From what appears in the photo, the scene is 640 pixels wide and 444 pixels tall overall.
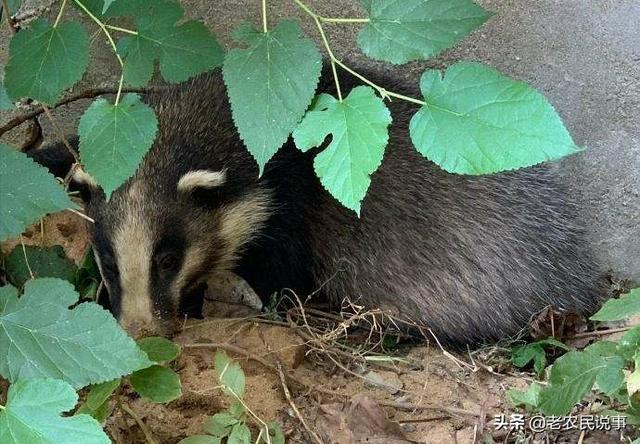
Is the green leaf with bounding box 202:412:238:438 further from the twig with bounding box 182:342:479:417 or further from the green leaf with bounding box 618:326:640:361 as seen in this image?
the green leaf with bounding box 618:326:640:361

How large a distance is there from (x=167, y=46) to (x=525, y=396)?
1455mm

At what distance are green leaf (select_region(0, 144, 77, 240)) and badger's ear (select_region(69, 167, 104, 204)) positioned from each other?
94 centimetres

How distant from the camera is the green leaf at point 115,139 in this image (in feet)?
6.57

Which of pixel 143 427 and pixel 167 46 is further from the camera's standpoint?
pixel 143 427

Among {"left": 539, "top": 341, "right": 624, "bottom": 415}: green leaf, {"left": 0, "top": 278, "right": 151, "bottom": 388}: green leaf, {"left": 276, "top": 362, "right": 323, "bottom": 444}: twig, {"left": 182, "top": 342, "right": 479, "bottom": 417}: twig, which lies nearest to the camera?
{"left": 0, "top": 278, "right": 151, "bottom": 388}: green leaf

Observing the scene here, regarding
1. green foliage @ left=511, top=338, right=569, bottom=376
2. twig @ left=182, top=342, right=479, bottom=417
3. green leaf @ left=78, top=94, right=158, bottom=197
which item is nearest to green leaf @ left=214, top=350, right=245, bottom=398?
twig @ left=182, top=342, right=479, bottom=417

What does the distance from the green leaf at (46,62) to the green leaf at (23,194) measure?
0.24 m

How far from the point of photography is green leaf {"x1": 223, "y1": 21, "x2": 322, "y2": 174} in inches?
75.8

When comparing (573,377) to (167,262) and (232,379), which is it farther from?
(167,262)

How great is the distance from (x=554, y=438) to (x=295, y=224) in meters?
1.33

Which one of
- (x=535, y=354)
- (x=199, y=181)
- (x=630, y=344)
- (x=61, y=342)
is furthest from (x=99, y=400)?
(x=535, y=354)

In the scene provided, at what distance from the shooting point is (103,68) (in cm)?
337

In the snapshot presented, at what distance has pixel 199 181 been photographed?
9.61ft

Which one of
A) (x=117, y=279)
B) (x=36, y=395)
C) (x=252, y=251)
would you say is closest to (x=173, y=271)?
(x=117, y=279)
